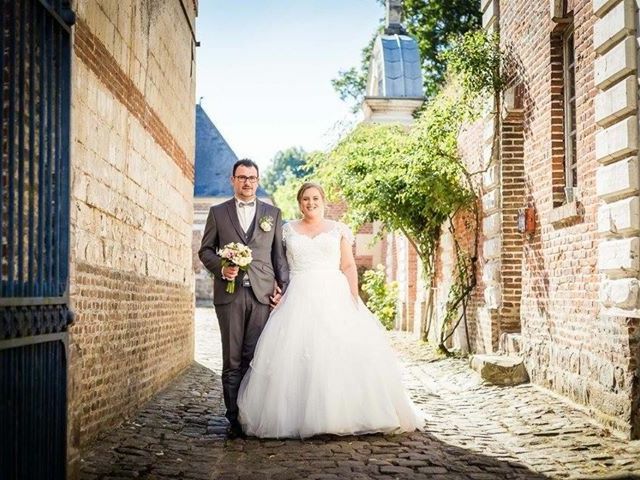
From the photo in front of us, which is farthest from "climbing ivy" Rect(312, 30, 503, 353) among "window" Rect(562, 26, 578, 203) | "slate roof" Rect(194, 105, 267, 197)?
"slate roof" Rect(194, 105, 267, 197)

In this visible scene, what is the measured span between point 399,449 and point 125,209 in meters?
3.19

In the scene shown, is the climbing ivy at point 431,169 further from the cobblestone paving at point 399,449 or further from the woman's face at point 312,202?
the woman's face at point 312,202

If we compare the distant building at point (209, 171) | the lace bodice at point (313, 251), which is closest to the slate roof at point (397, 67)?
the distant building at point (209, 171)

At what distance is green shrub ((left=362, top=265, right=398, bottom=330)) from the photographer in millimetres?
20047

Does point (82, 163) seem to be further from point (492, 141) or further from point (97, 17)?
point (492, 141)

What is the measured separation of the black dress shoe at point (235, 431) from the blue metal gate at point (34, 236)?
2.20 meters

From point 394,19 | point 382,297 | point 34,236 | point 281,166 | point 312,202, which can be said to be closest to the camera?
point 34,236

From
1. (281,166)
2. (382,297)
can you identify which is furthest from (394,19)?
(281,166)

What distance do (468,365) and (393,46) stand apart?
17275 millimetres

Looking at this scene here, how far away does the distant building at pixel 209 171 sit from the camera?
119ft

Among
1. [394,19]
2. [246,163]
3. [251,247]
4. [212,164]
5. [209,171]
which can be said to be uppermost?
[394,19]

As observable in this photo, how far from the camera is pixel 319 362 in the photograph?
6180 mm

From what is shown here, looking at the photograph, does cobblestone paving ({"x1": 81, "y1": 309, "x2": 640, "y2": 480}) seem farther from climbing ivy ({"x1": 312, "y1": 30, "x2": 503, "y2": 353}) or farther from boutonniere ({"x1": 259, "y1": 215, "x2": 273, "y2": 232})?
climbing ivy ({"x1": 312, "y1": 30, "x2": 503, "y2": 353})

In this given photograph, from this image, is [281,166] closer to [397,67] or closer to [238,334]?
[397,67]
